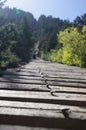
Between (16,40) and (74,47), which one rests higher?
(16,40)

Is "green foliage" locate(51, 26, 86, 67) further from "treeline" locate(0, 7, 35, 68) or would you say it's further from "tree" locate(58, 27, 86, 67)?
"treeline" locate(0, 7, 35, 68)

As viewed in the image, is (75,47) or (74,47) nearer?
(75,47)

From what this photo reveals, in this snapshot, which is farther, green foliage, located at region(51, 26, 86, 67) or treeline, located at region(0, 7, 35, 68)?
green foliage, located at region(51, 26, 86, 67)

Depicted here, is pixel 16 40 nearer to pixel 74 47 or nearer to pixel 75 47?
pixel 74 47

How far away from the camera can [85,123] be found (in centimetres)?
245

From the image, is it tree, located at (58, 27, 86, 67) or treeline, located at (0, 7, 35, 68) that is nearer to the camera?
treeline, located at (0, 7, 35, 68)

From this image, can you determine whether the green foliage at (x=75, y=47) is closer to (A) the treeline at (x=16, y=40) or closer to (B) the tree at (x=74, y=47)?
(B) the tree at (x=74, y=47)

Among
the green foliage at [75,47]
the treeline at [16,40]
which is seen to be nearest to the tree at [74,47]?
the green foliage at [75,47]

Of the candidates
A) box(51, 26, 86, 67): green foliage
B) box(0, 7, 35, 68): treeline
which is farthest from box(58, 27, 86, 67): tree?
box(0, 7, 35, 68): treeline

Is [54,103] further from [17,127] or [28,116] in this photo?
[17,127]

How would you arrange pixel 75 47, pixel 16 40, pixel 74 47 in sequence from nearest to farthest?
pixel 75 47 < pixel 74 47 < pixel 16 40

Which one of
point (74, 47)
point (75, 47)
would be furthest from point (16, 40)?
point (75, 47)

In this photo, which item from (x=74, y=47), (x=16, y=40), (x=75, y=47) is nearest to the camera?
(x=75, y=47)

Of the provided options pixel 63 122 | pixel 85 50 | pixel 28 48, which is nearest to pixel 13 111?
pixel 63 122
